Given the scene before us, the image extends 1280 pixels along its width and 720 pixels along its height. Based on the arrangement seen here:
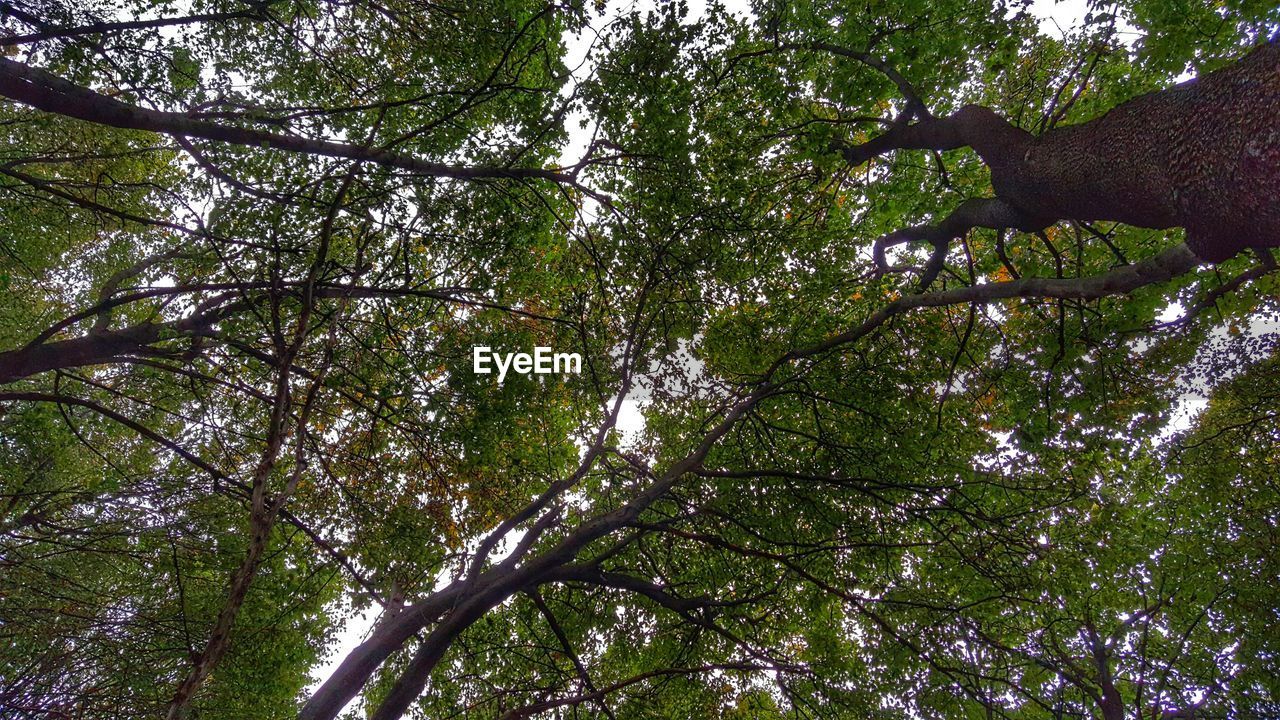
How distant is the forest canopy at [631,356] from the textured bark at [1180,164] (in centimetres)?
8

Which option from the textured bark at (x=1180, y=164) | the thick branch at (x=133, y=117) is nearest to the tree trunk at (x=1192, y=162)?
the textured bark at (x=1180, y=164)

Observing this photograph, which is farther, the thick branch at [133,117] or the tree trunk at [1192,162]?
the thick branch at [133,117]

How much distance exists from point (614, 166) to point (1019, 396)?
6340 mm

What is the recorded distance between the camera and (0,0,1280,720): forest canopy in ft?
15.8

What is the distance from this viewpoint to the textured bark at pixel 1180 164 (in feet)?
9.00

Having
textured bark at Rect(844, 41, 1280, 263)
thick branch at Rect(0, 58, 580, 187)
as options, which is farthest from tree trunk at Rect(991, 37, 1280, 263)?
thick branch at Rect(0, 58, 580, 187)

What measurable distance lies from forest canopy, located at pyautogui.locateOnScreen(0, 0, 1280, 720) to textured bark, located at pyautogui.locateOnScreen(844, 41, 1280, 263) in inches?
3.0

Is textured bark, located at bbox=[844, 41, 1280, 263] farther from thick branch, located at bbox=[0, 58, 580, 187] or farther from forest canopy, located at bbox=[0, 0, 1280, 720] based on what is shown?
thick branch, located at bbox=[0, 58, 580, 187]

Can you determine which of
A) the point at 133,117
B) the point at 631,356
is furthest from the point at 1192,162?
the point at 133,117

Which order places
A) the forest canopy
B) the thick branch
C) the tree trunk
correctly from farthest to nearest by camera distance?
the forest canopy
the thick branch
the tree trunk

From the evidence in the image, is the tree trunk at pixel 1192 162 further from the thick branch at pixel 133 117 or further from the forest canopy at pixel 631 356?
the thick branch at pixel 133 117

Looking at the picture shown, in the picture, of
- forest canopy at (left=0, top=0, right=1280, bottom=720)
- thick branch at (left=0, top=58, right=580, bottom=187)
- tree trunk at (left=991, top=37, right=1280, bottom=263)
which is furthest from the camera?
forest canopy at (left=0, top=0, right=1280, bottom=720)

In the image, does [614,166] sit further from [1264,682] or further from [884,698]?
[1264,682]

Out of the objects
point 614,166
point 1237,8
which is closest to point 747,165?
point 614,166
